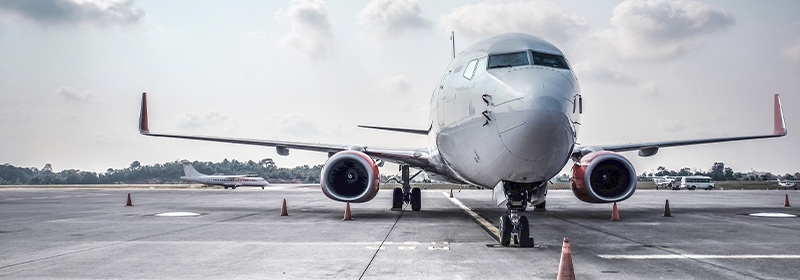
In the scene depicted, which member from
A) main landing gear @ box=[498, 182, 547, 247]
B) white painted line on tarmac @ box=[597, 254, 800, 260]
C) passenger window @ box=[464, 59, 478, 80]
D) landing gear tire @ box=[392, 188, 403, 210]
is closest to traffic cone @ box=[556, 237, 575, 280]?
white painted line on tarmac @ box=[597, 254, 800, 260]

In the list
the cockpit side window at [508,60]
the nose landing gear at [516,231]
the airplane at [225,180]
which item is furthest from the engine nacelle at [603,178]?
the airplane at [225,180]

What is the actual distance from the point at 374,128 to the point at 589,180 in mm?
9605

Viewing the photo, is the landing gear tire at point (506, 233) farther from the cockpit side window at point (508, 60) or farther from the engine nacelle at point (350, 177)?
the engine nacelle at point (350, 177)

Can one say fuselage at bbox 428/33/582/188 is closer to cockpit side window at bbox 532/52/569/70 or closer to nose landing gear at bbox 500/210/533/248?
cockpit side window at bbox 532/52/569/70

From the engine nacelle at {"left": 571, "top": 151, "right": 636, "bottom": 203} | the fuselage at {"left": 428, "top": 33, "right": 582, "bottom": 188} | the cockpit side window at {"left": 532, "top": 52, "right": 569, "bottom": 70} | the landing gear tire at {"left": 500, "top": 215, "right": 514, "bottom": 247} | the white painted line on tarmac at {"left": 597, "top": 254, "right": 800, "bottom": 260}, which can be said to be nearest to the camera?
Answer: the fuselage at {"left": 428, "top": 33, "right": 582, "bottom": 188}

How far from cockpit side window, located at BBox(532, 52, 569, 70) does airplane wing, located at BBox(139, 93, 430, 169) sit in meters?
6.70

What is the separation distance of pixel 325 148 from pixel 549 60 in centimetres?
993

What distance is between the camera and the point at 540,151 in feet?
24.1

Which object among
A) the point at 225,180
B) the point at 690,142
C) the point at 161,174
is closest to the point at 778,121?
the point at 690,142

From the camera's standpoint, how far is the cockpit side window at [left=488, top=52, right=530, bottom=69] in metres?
8.09

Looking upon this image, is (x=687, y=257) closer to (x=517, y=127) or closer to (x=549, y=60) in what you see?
(x=517, y=127)

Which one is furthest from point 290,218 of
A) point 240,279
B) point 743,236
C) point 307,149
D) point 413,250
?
point 743,236

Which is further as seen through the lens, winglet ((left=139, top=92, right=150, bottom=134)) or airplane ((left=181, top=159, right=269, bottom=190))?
airplane ((left=181, top=159, right=269, bottom=190))

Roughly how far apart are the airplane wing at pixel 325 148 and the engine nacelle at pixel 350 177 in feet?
4.30
